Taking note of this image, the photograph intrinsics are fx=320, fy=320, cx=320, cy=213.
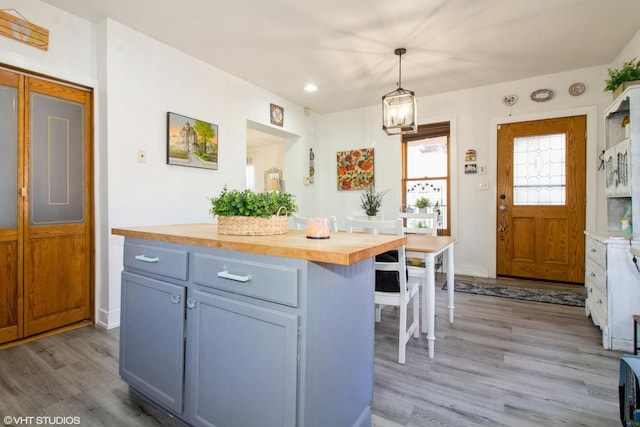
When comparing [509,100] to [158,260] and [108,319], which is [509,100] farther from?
[108,319]

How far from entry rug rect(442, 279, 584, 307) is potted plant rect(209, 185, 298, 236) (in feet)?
9.75

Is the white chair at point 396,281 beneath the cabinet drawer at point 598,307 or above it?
above

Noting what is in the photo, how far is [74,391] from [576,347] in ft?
10.4

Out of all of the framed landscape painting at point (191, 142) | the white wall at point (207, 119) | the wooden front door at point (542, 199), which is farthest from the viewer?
the wooden front door at point (542, 199)

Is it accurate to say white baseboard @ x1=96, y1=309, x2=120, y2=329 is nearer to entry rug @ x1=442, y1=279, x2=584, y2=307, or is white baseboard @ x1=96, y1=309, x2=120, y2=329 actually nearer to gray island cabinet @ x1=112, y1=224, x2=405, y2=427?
gray island cabinet @ x1=112, y1=224, x2=405, y2=427

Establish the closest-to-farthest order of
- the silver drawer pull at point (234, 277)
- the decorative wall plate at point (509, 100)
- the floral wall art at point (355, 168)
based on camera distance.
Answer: the silver drawer pull at point (234, 277) → the decorative wall plate at point (509, 100) → the floral wall art at point (355, 168)

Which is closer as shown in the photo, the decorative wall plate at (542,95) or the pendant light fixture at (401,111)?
the pendant light fixture at (401,111)

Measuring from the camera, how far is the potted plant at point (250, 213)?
1.40 meters

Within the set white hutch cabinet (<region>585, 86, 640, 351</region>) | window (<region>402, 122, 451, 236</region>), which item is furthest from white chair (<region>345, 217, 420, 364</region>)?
window (<region>402, 122, 451, 236</region>)

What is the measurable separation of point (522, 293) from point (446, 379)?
229 cm

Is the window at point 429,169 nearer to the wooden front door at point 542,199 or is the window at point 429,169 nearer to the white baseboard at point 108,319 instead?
the wooden front door at point 542,199

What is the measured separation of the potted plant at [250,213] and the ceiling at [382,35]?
6.21ft

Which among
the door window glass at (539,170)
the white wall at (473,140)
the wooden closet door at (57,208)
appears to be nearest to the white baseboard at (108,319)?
the wooden closet door at (57,208)

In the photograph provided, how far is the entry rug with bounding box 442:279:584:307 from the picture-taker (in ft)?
10.9
